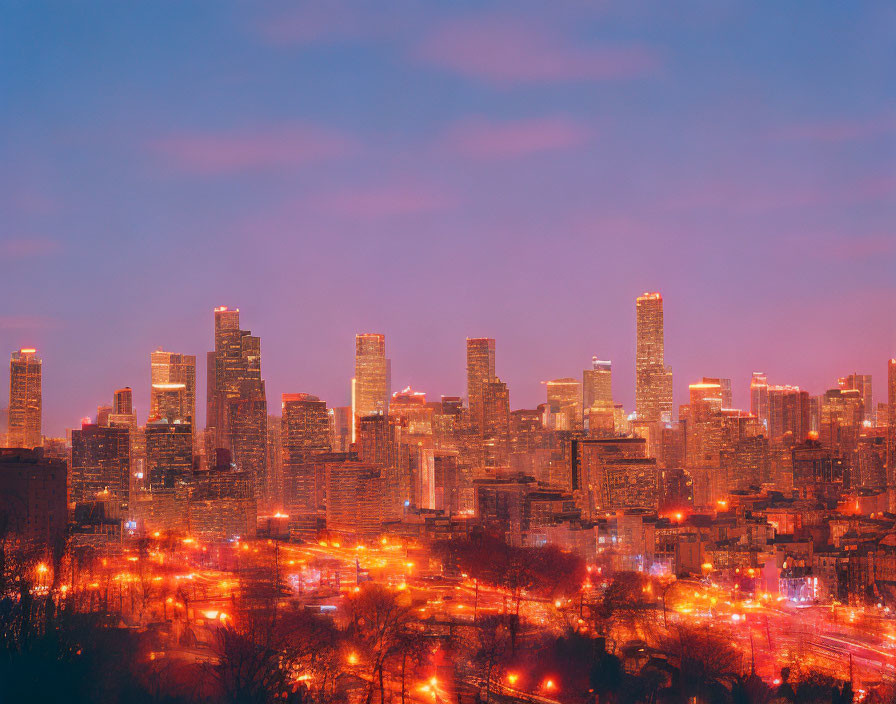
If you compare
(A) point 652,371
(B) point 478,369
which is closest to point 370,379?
(B) point 478,369

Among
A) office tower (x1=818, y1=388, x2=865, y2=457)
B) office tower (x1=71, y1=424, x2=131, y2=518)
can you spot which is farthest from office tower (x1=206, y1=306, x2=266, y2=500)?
office tower (x1=818, y1=388, x2=865, y2=457)

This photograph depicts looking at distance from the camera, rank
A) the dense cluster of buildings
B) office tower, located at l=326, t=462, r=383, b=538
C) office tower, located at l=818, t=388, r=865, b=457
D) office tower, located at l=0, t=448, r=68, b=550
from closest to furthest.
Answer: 1. office tower, located at l=0, t=448, r=68, b=550
2. the dense cluster of buildings
3. office tower, located at l=326, t=462, r=383, b=538
4. office tower, located at l=818, t=388, r=865, b=457

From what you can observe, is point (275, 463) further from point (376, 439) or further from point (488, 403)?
point (488, 403)

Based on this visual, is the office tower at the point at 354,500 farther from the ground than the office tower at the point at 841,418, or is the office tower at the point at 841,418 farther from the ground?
the office tower at the point at 841,418

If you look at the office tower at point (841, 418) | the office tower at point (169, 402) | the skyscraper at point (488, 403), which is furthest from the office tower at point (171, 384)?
the office tower at point (841, 418)

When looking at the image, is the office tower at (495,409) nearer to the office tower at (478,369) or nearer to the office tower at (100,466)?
the office tower at (478,369)

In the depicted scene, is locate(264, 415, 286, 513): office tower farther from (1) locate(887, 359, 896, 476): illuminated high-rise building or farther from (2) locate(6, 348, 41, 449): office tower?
(1) locate(887, 359, 896, 476): illuminated high-rise building
